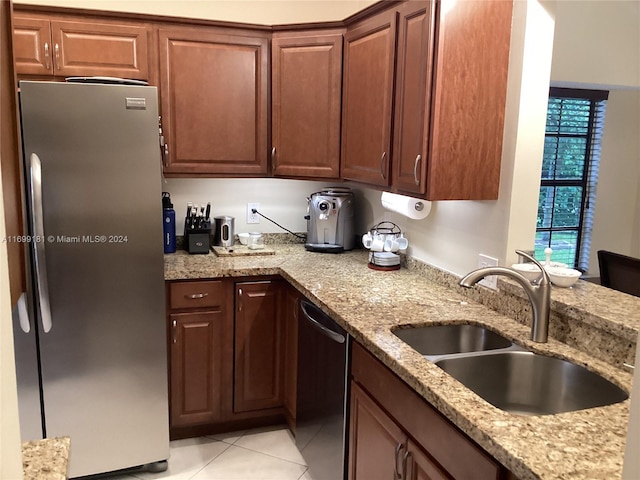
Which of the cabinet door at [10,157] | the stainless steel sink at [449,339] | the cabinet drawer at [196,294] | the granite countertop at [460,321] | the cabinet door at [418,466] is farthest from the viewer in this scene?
the cabinet drawer at [196,294]

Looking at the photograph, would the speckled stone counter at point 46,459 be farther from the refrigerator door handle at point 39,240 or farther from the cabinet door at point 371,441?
the refrigerator door handle at point 39,240

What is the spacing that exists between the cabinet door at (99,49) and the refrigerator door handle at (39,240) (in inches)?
27.8

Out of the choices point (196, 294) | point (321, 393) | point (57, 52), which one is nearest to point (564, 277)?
point (321, 393)

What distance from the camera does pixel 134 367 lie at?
246cm

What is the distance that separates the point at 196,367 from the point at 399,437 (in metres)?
1.39

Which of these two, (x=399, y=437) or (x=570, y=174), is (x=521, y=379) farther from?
(x=570, y=174)

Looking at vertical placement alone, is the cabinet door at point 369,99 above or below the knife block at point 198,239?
above

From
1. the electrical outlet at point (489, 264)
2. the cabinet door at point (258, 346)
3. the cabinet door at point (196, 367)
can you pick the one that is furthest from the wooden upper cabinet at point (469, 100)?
the cabinet door at point (196, 367)

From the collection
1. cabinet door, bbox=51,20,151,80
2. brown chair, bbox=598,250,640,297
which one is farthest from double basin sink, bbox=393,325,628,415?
cabinet door, bbox=51,20,151,80

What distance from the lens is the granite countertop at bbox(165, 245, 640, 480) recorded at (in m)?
1.13

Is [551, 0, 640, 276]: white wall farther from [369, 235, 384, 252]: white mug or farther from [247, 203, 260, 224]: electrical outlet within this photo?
[247, 203, 260, 224]: electrical outlet

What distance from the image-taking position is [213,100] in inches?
113

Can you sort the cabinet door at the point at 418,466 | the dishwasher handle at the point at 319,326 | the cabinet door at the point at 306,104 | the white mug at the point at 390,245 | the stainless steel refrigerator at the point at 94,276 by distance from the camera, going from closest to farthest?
the cabinet door at the point at 418,466
the dishwasher handle at the point at 319,326
the stainless steel refrigerator at the point at 94,276
the white mug at the point at 390,245
the cabinet door at the point at 306,104

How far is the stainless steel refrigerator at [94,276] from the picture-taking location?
2.18 m
